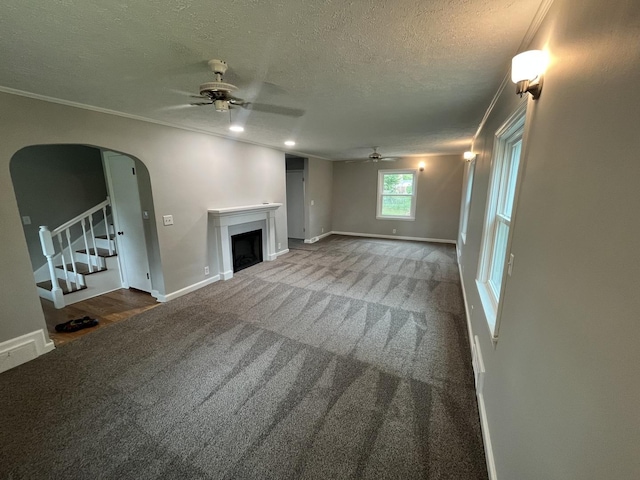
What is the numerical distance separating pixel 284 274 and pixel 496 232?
3220 mm

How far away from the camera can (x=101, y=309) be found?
131 inches

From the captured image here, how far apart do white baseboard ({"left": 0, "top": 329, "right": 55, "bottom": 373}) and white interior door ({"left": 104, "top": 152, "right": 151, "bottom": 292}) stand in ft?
4.70

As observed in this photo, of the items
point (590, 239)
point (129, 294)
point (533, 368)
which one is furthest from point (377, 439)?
point (129, 294)

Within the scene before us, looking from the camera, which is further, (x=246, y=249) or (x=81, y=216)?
(x=246, y=249)

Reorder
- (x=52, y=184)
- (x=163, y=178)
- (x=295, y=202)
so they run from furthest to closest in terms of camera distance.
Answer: (x=295, y=202) → (x=52, y=184) → (x=163, y=178)

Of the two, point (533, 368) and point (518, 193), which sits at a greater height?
point (518, 193)

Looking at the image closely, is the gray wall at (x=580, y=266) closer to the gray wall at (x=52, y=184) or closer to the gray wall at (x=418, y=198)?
the gray wall at (x=52, y=184)

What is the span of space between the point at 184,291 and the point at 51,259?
62.3 inches

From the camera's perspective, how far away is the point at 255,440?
1597mm

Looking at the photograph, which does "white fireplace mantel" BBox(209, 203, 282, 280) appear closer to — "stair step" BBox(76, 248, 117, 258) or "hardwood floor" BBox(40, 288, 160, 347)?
"hardwood floor" BBox(40, 288, 160, 347)

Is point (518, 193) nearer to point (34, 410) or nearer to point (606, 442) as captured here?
point (606, 442)

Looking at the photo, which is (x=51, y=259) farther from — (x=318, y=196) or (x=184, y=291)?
(x=318, y=196)

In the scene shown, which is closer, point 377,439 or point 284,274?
point 377,439

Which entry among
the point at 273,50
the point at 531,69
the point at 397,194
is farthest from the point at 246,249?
A: the point at 531,69
